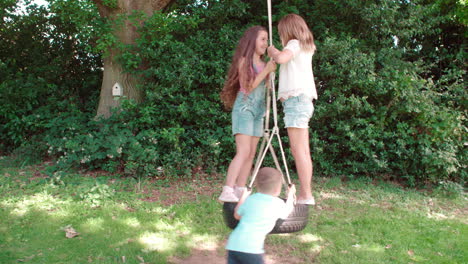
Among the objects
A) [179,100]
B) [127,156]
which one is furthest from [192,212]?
[179,100]

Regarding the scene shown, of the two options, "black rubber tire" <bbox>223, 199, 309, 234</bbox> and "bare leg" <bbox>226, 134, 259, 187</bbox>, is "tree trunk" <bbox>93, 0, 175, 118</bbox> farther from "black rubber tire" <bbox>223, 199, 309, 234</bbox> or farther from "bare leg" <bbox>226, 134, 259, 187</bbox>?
"black rubber tire" <bbox>223, 199, 309, 234</bbox>

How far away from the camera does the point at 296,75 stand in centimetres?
329

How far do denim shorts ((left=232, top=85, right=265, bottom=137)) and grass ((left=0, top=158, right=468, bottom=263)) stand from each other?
113 centimetres

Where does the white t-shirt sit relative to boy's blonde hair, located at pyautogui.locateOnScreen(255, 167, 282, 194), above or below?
above

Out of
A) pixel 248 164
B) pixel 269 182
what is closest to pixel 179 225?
pixel 248 164

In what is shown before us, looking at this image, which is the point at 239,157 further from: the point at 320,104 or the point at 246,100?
the point at 320,104

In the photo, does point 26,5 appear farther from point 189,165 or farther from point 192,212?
point 192,212

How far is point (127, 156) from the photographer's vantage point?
586cm

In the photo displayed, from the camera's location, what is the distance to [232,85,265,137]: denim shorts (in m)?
3.41

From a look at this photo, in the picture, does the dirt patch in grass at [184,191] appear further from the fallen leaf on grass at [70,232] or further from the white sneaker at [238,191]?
the white sneaker at [238,191]

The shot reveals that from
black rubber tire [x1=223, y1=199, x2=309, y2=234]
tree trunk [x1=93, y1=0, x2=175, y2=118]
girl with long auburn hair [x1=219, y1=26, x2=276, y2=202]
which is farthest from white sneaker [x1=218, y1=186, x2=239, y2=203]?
tree trunk [x1=93, y1=0, x2=175, y2=118]

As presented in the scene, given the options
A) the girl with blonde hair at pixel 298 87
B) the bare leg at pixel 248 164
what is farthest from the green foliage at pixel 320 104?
the girl with blonde hair at pixel 298 87

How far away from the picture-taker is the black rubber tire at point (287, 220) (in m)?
2.92

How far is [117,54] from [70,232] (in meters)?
3.46
